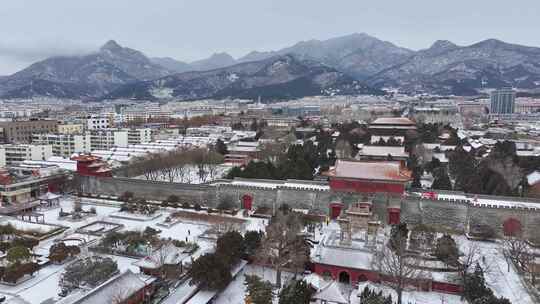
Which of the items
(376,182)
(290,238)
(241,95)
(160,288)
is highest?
(241,95)

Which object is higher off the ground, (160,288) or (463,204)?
(463,204)

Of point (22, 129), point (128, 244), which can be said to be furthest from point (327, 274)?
point (22, 129)

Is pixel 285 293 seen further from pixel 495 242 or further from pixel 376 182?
pixel 495 242

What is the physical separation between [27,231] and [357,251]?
20.5 meters

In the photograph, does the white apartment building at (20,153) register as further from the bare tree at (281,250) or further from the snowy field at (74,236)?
the bare tree at (281,250)

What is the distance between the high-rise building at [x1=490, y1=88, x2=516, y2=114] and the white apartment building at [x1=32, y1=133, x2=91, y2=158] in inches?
4452

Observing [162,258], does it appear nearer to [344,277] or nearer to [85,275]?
[85,275]

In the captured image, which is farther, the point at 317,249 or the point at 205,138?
the point at 205,138

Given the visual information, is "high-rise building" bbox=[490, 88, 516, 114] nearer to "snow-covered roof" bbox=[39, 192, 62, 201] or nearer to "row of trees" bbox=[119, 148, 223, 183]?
"row of trees" bbox=[119, 148, 223, 183]

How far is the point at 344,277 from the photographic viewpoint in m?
19.4

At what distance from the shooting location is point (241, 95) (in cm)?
17225

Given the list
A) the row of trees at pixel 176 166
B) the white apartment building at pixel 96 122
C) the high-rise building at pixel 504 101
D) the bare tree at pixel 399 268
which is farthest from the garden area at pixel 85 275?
the high-rise building at pixel 504 101

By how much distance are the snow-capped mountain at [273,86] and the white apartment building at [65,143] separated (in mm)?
116676

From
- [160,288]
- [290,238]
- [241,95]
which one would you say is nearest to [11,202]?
[160,288]
